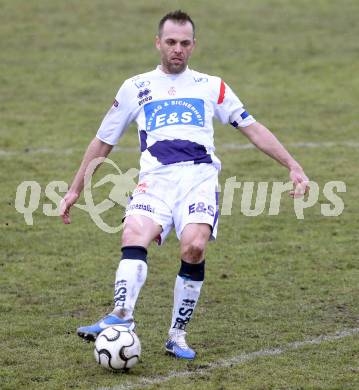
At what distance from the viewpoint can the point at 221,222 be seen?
39.8 feet

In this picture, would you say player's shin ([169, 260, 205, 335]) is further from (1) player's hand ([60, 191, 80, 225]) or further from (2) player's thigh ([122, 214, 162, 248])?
(1) player's hand ([60, 191, 80, 225])

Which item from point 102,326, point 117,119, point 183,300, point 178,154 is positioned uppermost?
point 117,119

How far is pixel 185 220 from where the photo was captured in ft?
24.4

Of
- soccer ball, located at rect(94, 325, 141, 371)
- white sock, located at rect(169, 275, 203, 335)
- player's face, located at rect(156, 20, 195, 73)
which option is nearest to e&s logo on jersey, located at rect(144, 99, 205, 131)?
player's face, located at rect(156, 20, 195, 73)

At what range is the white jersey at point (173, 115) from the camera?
7578mm

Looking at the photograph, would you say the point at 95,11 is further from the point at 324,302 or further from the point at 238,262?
the point at 324,302

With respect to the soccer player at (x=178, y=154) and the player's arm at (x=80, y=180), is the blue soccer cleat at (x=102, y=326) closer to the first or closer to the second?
the soccer player at (x=178, y=154)

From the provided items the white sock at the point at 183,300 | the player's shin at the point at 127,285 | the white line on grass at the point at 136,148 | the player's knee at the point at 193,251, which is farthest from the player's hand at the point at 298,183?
the white line on grass at the point at 136,148

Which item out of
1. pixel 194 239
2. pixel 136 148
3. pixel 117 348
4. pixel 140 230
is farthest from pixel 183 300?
pixel 136 148

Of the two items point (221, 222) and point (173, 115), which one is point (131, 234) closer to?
point (173, 115)

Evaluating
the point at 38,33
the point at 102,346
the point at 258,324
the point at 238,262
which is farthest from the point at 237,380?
the point at 38,33

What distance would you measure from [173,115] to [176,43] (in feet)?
1.72

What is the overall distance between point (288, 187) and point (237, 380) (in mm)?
6862

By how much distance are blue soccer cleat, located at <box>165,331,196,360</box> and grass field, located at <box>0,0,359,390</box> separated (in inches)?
3.6
